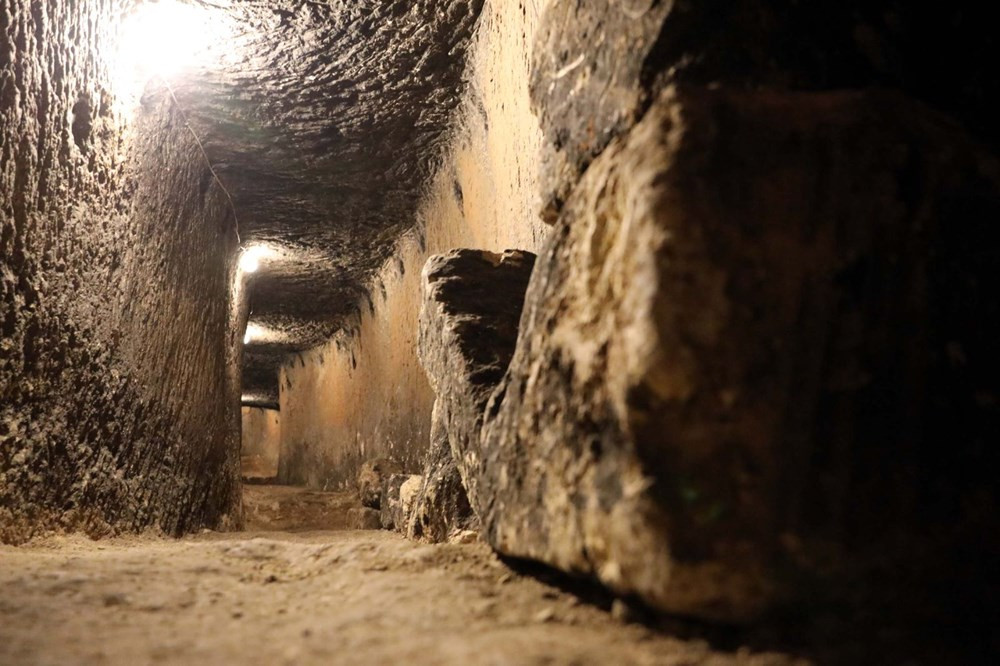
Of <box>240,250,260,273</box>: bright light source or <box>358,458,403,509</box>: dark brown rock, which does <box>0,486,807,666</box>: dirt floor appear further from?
<box>240,250,260,273</box>: bright light source

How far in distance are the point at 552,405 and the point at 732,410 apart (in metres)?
0.32

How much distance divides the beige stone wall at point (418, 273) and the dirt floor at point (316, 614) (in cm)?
121

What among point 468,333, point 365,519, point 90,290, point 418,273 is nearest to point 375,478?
point 365,519

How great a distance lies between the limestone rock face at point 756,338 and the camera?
791 millimetres

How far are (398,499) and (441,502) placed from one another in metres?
1.76

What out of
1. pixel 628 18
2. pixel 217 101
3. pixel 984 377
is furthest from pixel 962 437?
pixel 217 101

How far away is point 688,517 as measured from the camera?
30.9 inches

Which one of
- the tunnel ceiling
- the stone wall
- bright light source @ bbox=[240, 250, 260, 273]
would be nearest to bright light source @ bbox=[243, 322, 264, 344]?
bright light source @ bbox=[240, 250, 260, 273]

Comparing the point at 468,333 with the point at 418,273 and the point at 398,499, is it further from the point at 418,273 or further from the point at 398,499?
the point at 418,273

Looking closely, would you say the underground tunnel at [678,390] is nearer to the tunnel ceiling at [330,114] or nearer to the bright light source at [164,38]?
the bright light source at [164,38]

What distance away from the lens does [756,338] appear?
825 millimetres

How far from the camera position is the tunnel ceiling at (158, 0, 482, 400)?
9.22 feet

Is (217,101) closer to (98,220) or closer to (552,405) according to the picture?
(98,220)

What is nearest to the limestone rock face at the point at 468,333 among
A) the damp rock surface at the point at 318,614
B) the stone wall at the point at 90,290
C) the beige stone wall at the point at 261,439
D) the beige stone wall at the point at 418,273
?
the beige stone wall at the point at 418,273
